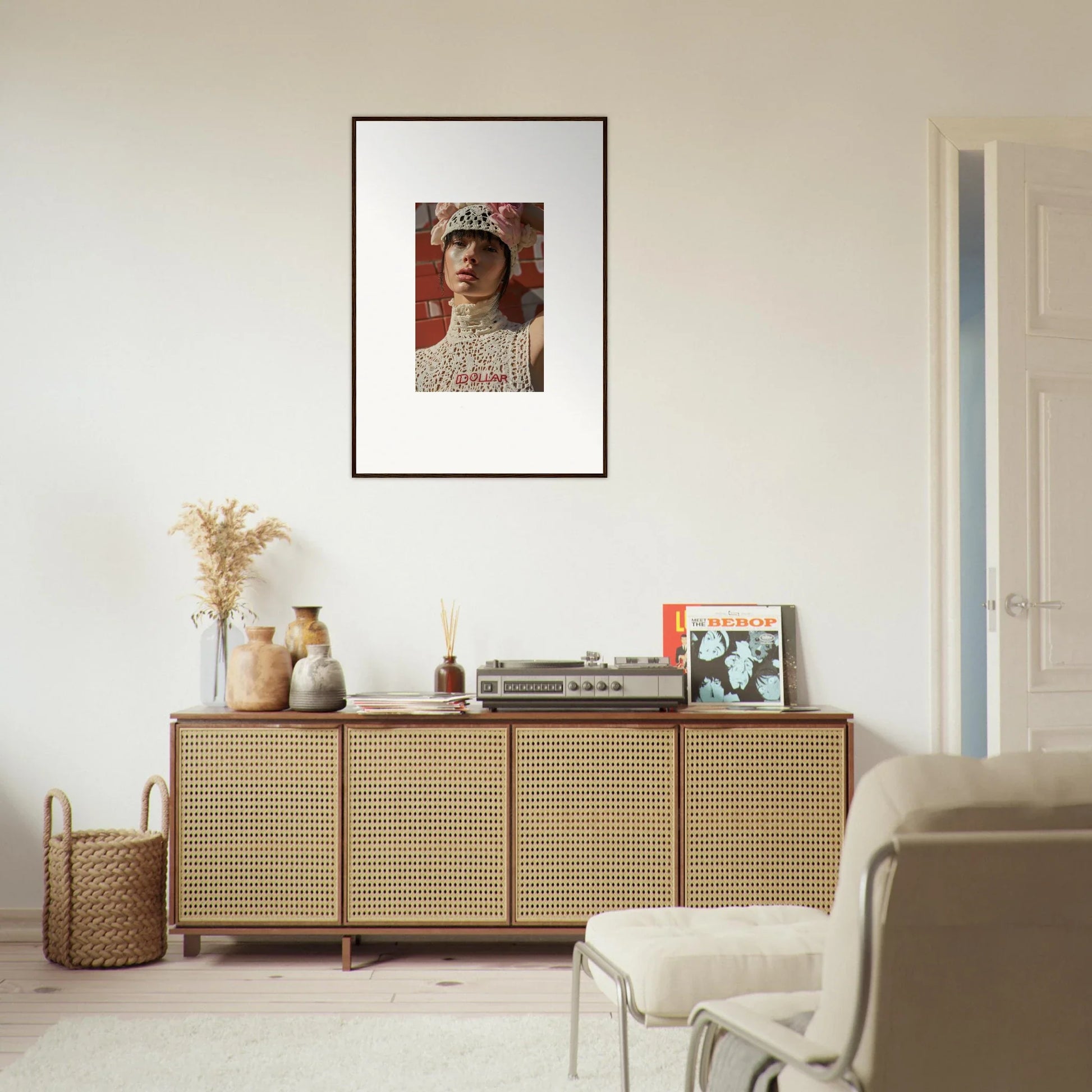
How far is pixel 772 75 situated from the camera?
3.82 meters

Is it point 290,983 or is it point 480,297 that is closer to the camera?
point 290,983

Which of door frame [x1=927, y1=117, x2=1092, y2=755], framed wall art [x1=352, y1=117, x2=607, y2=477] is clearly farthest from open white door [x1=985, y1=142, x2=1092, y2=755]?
framed wall art [x1=352, y1=117, x2=607, y2=477]

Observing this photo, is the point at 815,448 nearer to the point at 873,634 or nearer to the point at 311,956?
the point at 873,634

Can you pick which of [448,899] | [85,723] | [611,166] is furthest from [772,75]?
[85,723]

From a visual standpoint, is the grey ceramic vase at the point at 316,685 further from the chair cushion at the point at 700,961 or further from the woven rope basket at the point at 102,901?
the chair cushion at the point at 700,961

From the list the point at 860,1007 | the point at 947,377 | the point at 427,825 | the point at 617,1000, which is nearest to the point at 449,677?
the point at 427,825

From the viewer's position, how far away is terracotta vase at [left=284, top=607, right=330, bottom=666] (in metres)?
3.55

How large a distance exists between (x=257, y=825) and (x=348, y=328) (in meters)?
1.63

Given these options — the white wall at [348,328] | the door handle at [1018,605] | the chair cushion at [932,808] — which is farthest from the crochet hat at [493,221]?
the chair cushion at [932,808]

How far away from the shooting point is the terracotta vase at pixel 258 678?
339 centimetres

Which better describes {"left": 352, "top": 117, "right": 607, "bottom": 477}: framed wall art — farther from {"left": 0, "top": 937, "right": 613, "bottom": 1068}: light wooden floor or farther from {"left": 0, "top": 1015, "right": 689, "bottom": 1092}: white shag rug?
{"left": 0, "top": 1015, "right": 689, "bottom": 1092}: white shag rug

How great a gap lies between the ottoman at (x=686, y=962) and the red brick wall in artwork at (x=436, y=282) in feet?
7.04

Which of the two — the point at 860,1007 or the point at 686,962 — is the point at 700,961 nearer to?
the point at 686,962

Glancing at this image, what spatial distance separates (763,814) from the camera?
333 cm
